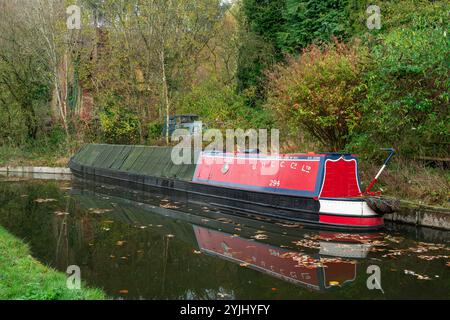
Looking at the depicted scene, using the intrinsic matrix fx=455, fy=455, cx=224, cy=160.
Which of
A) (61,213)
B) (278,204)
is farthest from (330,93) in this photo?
(61,213)

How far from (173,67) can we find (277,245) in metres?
17.0

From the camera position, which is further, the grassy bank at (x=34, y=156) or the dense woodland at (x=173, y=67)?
the grassy bank at (x=34, y=156)

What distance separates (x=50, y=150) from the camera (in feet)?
86.7

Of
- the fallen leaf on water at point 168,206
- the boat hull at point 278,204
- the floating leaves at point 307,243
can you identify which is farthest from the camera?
the fallen leaf on water at point 168,206

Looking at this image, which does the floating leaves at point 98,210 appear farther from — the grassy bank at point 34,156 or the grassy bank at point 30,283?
the grassy bank at point 34,156

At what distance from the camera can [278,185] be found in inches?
444

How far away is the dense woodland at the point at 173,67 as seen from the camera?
14.3m

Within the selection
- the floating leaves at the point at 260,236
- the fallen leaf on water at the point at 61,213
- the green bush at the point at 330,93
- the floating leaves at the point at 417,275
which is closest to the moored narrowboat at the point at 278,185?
the floating leaves at the point at 260,236

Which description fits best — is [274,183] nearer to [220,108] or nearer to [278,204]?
[278,204]

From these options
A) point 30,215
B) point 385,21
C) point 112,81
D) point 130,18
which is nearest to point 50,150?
point 112,81

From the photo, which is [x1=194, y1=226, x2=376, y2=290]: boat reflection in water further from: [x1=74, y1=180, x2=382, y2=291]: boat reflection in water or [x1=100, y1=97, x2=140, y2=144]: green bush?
[x1=100, y1=97, x2=140, y2=144]: green bush

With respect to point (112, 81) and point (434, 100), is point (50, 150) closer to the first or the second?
point (112, 81)

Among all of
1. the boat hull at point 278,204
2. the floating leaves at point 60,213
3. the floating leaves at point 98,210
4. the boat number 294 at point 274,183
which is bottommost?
the floating leaves at point 60,213

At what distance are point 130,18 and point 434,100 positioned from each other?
1695cm
